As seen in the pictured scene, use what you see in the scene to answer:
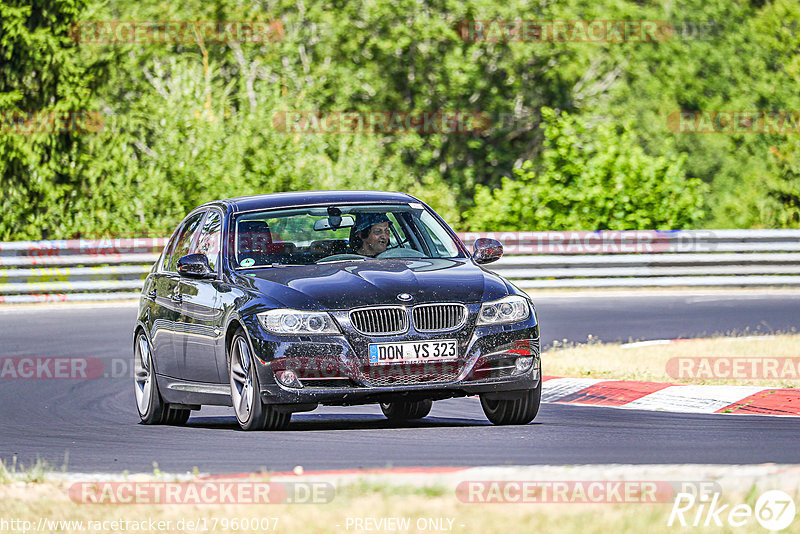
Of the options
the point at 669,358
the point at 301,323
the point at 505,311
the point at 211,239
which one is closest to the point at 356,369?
the point at 301,323

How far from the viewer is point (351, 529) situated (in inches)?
232

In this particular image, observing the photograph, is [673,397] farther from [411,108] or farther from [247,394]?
[411,108]

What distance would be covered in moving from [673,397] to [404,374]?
3146 millimetres

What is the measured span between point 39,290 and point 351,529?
18015 mm

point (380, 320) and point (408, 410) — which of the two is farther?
point (408, 410)

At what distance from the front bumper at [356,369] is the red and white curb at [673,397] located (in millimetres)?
2260

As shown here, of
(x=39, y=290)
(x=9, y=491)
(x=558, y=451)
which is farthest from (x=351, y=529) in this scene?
(x=39, y=290)

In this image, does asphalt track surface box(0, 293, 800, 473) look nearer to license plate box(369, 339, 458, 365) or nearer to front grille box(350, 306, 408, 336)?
license plate box(369, 339, 458, 365)

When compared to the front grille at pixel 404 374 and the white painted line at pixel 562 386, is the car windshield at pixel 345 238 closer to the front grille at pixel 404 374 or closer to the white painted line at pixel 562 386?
the front grille at pixel 404 374

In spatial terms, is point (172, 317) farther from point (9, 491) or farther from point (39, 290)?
point (39, 290)

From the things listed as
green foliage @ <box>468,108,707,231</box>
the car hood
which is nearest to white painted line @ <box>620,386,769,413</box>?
the car hood

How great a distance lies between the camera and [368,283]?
9188 mm

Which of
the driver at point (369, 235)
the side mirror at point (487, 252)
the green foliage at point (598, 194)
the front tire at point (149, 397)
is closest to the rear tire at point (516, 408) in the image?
the side mirror at point (487, 252)

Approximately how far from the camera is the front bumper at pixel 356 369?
8945 mm
